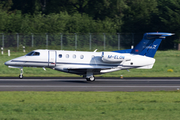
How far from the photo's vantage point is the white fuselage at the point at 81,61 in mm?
24453

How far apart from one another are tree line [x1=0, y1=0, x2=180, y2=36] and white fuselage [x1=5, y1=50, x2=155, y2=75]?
33.4m

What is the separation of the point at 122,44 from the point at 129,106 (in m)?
40.9

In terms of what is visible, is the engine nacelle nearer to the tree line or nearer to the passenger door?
the passenger door

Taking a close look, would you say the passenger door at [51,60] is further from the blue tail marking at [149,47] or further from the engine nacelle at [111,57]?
the blue tail marking at [149,47]

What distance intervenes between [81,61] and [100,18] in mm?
45622

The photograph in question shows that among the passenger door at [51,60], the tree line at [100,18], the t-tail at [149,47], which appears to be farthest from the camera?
the tree line at [100,18]

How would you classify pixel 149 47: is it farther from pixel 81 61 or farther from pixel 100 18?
pixel 100 18

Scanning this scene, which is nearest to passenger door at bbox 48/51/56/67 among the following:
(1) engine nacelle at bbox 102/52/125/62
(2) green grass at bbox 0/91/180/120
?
(1) engine nacelle at bbox 102/52/125/62

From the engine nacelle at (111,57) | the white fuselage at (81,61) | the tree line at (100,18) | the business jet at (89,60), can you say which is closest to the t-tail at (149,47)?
the business jet at (89,60)

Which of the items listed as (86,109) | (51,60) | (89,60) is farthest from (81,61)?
(86,109)

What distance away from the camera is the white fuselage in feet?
80.2

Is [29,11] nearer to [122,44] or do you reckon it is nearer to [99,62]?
[122,44]

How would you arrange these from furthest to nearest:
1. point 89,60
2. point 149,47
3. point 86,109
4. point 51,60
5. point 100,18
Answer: point 100,18 → point 149,47 → point 89,60 → point 51,60 → point 86,109

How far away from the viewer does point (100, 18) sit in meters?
69.2
